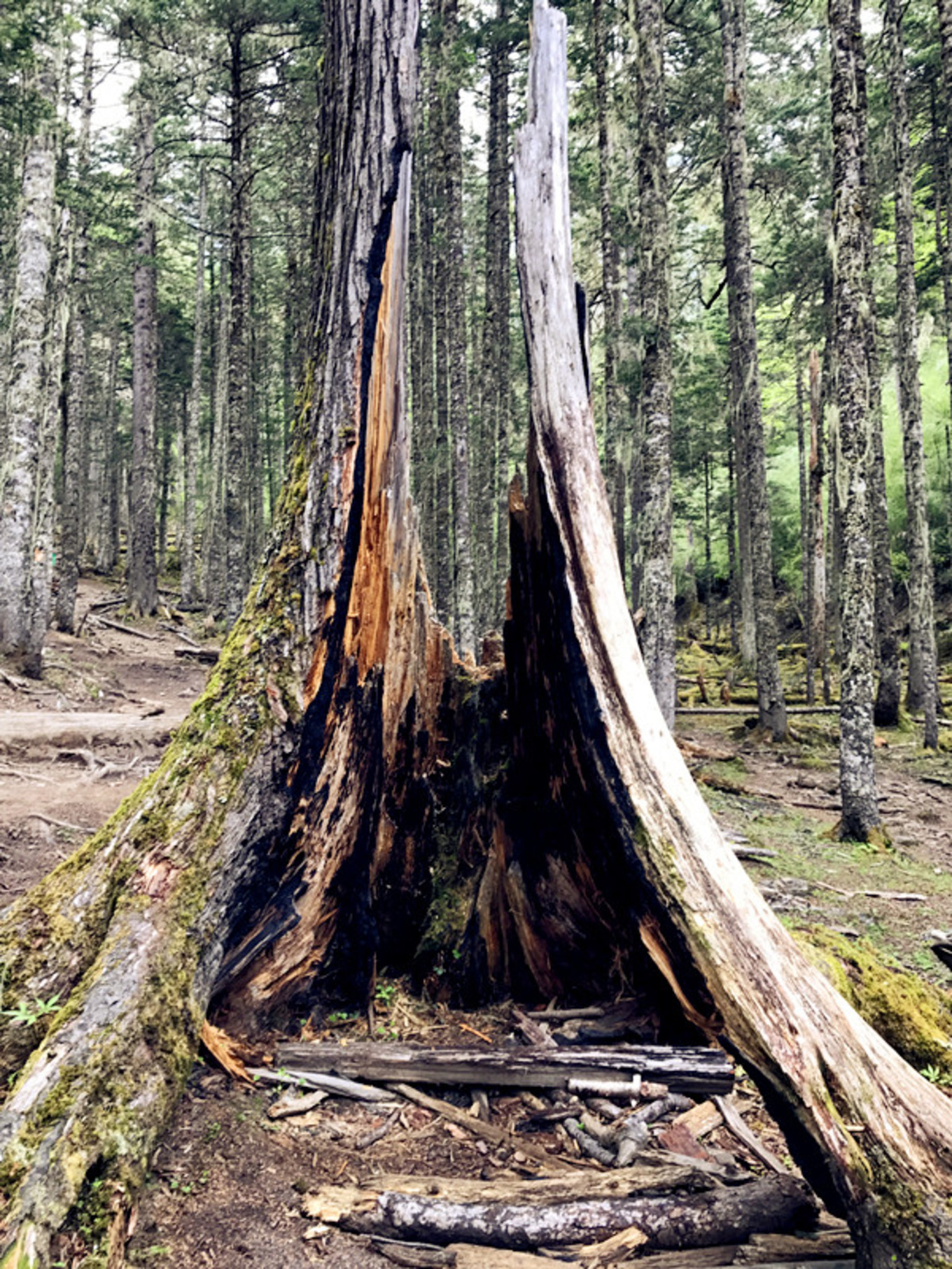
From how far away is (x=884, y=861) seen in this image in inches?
337

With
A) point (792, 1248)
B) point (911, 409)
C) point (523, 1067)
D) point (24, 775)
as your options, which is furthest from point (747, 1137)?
point (911, 409)

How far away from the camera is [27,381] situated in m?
13.0

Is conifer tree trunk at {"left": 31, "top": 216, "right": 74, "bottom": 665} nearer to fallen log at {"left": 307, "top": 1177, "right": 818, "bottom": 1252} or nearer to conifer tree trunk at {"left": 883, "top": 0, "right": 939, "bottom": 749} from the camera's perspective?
fallen log at {"left": 307, "top": 1177, "right": 818, "bottom": 1252}

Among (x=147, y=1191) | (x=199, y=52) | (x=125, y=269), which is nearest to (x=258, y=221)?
(x=125, y=269)

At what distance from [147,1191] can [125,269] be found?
110 ft

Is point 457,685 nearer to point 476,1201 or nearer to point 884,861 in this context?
point 476,1201

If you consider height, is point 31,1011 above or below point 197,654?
below

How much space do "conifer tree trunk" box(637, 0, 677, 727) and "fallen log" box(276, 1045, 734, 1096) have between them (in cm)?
804

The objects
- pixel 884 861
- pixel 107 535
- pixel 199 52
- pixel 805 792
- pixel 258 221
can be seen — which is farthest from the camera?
pixel 107 535

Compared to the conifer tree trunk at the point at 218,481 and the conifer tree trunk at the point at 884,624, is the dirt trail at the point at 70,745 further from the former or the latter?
the conifer tree trunk at the point at 884,624

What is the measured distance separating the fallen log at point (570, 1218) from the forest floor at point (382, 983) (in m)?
0.11

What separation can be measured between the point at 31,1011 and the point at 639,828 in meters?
2.56

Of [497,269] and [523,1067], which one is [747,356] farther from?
[523,1067]

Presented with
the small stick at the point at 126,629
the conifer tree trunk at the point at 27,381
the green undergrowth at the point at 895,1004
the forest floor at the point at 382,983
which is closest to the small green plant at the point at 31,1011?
the forest floor at the point at 382,983
